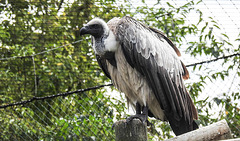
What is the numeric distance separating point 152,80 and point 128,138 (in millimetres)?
649

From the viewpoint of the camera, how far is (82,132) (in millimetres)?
4355

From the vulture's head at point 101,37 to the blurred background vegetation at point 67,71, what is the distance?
1428 mm

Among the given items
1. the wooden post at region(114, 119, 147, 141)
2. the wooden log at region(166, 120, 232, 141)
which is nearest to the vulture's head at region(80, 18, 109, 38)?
the wooden post at region(114, 119, 147, 141)

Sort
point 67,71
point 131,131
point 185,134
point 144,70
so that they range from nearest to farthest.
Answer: point 185,134 → point 131,131 → point 144,70 → point 67,71

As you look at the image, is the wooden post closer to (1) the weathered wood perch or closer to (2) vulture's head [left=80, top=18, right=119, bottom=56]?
(1) the weathered wood perch

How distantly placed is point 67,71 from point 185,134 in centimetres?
369

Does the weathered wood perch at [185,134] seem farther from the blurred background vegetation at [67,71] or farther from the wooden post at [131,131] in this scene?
the blurred background vegetation at [67,71]

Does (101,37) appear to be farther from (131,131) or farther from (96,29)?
(131,131)

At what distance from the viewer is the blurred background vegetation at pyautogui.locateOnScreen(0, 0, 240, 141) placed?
4.37m

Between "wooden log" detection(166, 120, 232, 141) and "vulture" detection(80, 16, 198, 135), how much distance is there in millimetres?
599

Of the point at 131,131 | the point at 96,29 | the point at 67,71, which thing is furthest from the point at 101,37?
the point at 67,71

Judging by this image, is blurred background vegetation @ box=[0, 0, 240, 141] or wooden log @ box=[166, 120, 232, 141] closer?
wooden log @ box=[166, 120, 232, 141]

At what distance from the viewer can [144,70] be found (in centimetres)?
297

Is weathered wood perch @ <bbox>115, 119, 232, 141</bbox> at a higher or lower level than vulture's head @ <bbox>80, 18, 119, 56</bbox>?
lower
